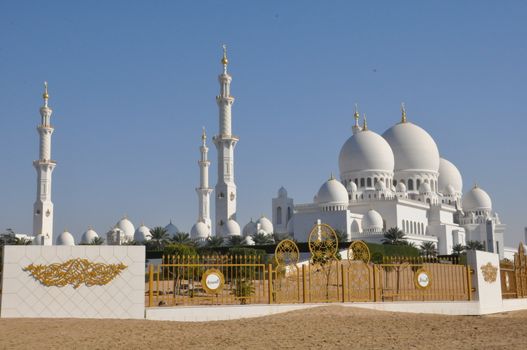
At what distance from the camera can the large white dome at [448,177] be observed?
71375 mm

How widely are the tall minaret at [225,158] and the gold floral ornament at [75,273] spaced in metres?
42.9

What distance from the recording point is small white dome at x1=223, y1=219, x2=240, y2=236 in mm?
58100

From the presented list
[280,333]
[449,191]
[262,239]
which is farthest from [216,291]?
[449,191]

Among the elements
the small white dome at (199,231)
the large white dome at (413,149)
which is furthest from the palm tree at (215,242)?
the large white dome at (413,149)

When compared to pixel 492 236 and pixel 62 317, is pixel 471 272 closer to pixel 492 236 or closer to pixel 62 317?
pixel 62 317

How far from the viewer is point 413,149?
216ft

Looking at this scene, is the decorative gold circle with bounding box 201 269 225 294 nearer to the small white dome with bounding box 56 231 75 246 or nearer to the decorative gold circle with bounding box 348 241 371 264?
the decorative gold circle with bounding box 348 241 371 264

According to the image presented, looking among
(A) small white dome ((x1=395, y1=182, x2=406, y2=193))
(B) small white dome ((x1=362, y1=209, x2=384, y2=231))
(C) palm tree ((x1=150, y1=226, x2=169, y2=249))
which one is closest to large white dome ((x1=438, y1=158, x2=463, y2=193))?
(A) small white dome ((x1=395, y1=182, x2=406, y2=193))

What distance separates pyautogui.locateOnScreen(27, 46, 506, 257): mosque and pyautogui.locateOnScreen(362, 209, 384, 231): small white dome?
0.27 feet

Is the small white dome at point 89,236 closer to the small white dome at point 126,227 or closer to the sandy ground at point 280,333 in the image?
the small white dome at point 126,227

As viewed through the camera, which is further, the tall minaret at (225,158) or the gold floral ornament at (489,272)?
the tall minaret at (225,158)

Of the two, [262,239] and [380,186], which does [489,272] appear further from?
[380,186]

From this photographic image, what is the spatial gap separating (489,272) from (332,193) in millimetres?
38818

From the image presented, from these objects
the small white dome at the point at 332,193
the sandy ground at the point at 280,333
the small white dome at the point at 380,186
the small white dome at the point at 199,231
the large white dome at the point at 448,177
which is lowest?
the sandy ground at the point at 280,333
